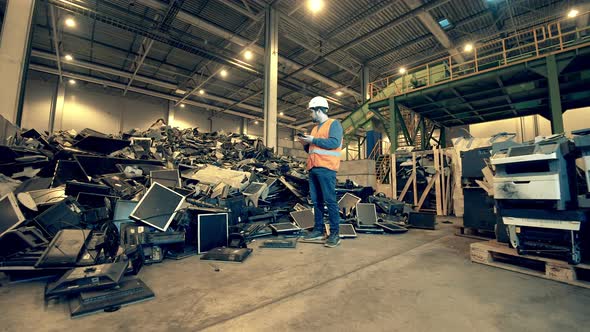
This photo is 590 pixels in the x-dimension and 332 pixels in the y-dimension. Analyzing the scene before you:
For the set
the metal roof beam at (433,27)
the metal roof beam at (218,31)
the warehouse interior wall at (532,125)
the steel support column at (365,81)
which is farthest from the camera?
the steel support column at (365,81)

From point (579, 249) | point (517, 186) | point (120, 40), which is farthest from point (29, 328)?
point (120, 40)

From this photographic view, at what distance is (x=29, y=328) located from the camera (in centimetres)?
114

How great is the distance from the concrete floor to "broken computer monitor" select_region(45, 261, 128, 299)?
0.08m

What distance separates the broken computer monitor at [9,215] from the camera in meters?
1.91

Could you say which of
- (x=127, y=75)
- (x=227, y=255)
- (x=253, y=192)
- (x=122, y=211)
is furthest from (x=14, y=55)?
(x=127, y=75)

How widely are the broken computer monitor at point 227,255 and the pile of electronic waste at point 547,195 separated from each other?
2.23m

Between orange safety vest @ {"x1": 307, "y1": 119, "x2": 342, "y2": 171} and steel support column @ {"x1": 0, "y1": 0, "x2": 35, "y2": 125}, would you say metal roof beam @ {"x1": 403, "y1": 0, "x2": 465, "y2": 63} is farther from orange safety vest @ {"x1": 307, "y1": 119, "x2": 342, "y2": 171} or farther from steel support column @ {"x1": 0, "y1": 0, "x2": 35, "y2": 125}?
steel support column @ {"x1": 0, "y1": 0, "x2": 35, "y2": 125}

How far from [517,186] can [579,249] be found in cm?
55

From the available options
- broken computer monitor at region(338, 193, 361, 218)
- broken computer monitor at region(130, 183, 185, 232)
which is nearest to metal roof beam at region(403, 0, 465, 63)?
broken computer monitor at region(338, 193, 361, 218)

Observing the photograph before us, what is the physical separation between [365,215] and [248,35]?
8.42 meters

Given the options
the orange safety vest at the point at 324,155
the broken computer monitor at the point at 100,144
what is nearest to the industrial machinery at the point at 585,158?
the orange safety vest at the point at 324,155

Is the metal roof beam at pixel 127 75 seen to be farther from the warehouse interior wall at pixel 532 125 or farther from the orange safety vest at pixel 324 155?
the warehouse interior wall at pixel 532 125

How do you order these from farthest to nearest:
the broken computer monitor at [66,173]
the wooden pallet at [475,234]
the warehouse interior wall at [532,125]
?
1. the warehouse interior wall at [532,125]
2. the wooden pallet at [475,234]
3. the broken computer monitor at [66,173]

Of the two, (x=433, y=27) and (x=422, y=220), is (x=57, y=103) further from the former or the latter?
(x=433, y=27)
